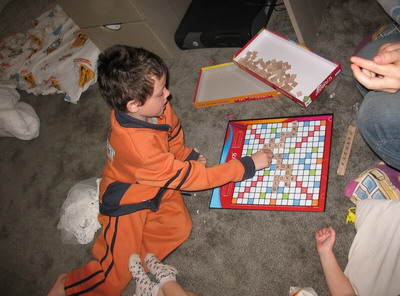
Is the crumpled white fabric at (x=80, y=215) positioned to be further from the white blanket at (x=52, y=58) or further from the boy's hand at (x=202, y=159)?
the white blanket at (x=52, y=58)

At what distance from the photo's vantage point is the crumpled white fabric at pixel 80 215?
1.36m

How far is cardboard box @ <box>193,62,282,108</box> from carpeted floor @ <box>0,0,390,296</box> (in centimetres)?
4

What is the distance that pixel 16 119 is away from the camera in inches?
70.7

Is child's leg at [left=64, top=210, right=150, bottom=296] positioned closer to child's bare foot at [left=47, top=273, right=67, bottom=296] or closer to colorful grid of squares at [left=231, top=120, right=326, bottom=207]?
child's bare foot at [left=47, top=273, right=67, bottom=296]

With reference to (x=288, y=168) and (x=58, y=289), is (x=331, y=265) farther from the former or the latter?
(x=58, y=289)

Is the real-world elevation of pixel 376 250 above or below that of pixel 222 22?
below

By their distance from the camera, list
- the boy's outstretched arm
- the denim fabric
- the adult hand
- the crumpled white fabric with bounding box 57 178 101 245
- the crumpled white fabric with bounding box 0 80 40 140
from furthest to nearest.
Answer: the crumpled white fabric with bounding box 0 80 40 140 → the crumpled white fabric with bounding box 57 178 101 245 → the boy's outstretched arm → the denim fabric → the adult hand

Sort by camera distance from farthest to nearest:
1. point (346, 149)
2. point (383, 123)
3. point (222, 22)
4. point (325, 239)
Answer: point (222, 22), point (346, 149), point (325, 239), point (383, 123)

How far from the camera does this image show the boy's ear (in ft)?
3.37

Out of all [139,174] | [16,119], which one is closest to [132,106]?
[139,174]

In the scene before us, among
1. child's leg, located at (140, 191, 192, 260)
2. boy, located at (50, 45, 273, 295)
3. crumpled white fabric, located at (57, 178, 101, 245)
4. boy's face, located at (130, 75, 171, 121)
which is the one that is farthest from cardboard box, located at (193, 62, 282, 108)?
crumpled white fabric, located at (57, 178, 101, 245)

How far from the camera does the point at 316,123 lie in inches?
46.3

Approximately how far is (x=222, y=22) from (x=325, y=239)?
1.06m

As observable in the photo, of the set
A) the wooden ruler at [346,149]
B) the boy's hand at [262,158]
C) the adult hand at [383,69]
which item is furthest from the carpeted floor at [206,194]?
the adult hand at [383,69]
